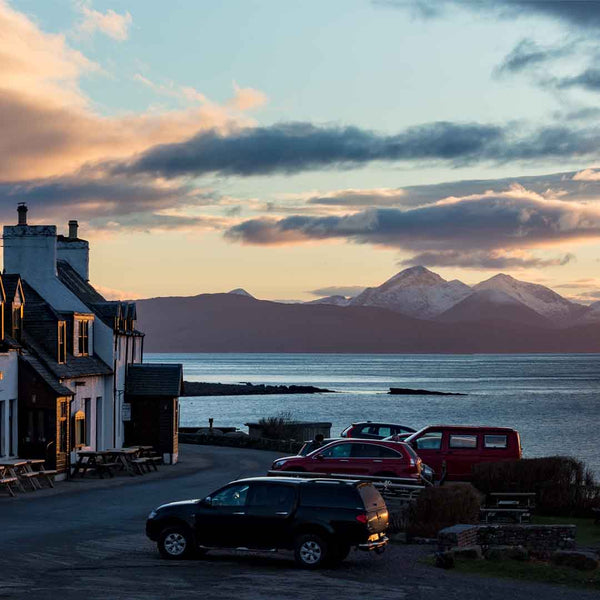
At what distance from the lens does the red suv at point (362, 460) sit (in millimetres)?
33750

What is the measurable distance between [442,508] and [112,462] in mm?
18611

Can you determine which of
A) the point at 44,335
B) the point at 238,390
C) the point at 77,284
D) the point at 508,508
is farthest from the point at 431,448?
the point at 238,390

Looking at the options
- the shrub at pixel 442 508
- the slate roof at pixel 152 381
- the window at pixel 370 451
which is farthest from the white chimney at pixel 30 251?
the shrub at pixel 442 508

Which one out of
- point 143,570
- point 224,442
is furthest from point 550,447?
point 143,570

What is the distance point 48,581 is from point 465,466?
66.2ft

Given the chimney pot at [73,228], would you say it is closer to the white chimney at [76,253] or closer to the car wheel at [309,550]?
the white chimney at [76,253]

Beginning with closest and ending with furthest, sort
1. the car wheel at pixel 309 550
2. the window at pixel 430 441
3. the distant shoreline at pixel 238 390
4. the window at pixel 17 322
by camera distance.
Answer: the car wheel at pixel 309 550
the window at pixel 430 441
the window at pixel 17 322
the distant shoreline at pixel 238 390

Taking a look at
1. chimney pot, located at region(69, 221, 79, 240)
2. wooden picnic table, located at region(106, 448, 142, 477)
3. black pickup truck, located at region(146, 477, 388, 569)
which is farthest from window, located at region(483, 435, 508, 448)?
chimney pot, located at region(69, 221, 79, 240)

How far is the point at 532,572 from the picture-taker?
2331 centimetres

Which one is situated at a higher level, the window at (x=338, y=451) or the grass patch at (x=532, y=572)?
the window at (x=338, y=451)

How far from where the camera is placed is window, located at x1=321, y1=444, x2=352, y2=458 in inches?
1348

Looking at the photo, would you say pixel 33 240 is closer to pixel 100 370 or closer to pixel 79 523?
pixel 100 370

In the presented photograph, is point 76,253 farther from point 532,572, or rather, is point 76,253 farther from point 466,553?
point 532,572

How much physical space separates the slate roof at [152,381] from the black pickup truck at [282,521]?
86.4ft
